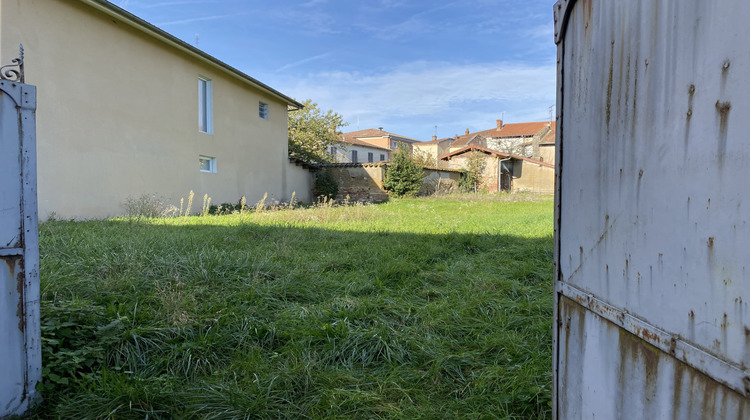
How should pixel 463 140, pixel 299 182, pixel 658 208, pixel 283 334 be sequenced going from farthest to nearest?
1. pixel 463 140
2. pixel 299 182
3. pixel 283 334
4. pixel 658 208

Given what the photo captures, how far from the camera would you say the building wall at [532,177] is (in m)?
29.0

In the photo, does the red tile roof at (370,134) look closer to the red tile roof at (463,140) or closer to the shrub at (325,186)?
the red tile roof at (463,140)

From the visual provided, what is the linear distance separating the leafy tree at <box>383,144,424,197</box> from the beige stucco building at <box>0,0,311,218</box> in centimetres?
813

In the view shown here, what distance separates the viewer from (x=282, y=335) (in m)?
3.16

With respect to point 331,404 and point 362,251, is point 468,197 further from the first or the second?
point 331,404

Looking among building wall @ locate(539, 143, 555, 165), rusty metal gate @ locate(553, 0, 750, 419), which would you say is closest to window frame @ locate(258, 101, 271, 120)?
rusty metal gate @ locate(553, 0, 750, 419)

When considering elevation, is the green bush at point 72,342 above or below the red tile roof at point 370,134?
below

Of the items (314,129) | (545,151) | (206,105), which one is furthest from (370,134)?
(206,105)

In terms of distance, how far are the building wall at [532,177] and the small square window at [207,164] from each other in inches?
832

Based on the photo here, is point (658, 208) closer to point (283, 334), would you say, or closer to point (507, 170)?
point (283, 334)

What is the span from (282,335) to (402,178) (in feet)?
61.4

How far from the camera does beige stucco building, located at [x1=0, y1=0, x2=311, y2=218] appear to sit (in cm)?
851

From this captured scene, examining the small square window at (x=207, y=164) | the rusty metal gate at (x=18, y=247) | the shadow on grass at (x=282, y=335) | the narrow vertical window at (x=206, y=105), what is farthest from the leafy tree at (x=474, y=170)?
the rusty metal gate at (x=18, y=247)

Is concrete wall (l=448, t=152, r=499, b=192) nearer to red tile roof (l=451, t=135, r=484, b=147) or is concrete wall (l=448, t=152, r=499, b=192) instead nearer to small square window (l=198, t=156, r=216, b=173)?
small square window (l=198, t=156, r=216, b=173)
